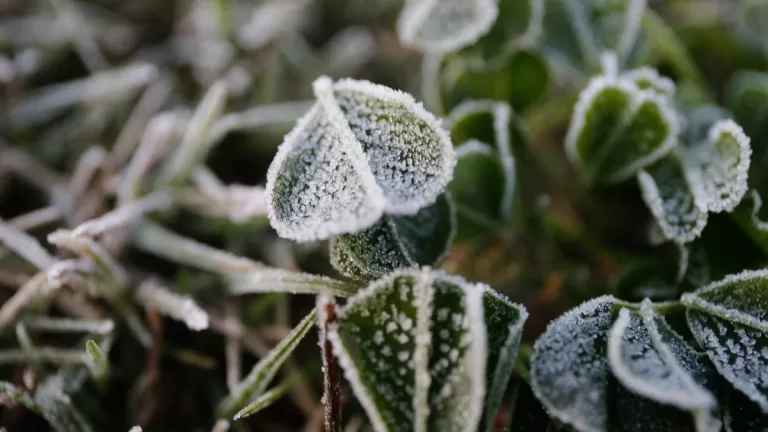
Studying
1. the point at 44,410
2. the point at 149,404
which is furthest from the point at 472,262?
the point at 44,410

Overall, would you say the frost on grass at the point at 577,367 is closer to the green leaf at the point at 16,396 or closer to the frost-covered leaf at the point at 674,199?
the frost-covered leaf at the point at 674,199

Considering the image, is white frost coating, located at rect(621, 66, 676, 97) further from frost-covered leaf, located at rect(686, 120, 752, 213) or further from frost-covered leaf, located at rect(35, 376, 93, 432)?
frost-covered leaf, located at rect(35, 376, 93, 432)

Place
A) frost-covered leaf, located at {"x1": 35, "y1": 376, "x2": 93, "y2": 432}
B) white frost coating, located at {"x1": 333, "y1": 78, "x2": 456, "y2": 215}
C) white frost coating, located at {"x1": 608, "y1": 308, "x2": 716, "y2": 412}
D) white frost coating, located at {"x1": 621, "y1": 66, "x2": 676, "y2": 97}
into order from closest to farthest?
white frost coating, located at {"x1": 608, "y1": 308, "x2": 716, "y2": 412} < white frost coating, located at {"x1": 333, "y1": 78, "x2": 456, "y2": 215} < frost-covered leaf, located at {"x1": 35, "y1": 376, "x2": 93, "y2": 432} < white frost coating, located at {"x1": 621, "y1": 66, "x2": 676, "y2": 97}

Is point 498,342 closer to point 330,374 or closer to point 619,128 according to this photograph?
point 330,374

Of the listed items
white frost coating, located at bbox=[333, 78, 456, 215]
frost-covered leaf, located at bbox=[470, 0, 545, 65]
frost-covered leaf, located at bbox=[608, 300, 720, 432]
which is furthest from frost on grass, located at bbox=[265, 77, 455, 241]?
frost-covered leaf, located at bbox=[470, 0, 545, 65]

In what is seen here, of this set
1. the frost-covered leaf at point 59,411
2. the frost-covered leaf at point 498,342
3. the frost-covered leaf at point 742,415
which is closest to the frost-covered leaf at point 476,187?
the frost-covered leaf at point 498,342
